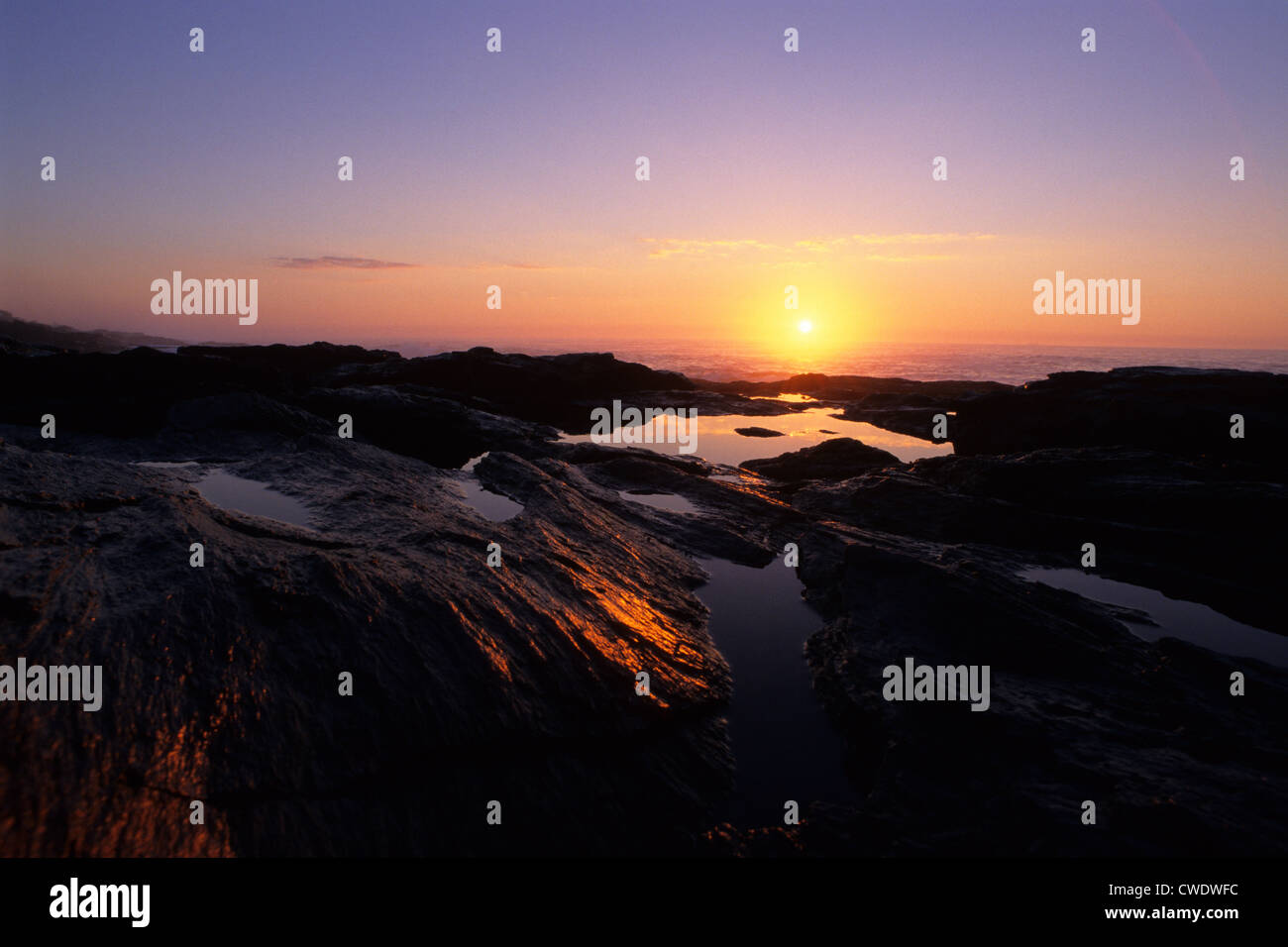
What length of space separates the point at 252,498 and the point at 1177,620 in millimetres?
19417

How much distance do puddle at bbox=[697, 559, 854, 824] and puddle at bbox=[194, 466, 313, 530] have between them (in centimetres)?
796

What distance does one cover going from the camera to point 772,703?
9.66 m

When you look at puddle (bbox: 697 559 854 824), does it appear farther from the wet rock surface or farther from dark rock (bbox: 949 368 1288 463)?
dark rock (bbox: 949 368 1288 463)

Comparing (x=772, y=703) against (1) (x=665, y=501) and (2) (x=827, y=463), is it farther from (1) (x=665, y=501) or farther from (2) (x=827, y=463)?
(2) (x=827, y=463)

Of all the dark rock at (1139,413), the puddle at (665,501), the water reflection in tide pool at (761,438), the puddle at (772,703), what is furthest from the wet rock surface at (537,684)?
the water reflection in tide pool at (761,438)

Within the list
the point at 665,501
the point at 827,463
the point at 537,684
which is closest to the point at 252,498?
the point at 537,684

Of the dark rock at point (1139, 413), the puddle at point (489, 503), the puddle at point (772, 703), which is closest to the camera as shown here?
the puddle at point (772, 703)

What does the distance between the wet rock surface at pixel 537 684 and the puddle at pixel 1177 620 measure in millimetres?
734

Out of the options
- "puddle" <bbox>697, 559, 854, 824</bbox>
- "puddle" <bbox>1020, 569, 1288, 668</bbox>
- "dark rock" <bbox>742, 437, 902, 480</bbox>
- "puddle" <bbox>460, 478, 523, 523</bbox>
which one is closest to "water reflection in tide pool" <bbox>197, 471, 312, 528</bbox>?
"puddle" <bbox>460, 478, 523, 523</bbox>

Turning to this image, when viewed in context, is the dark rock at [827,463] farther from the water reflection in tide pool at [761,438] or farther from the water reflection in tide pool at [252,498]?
the water reflection in tide pool at [252,498]

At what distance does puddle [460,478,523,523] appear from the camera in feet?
47.8

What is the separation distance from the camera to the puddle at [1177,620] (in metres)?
11.5
